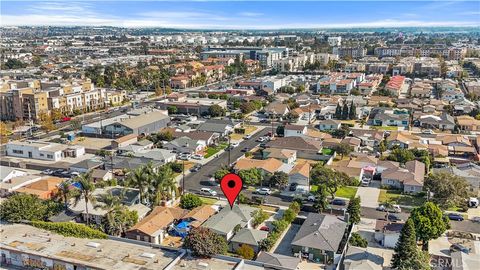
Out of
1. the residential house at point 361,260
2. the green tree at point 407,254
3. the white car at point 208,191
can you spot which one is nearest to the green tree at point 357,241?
the residential house at point 361,260

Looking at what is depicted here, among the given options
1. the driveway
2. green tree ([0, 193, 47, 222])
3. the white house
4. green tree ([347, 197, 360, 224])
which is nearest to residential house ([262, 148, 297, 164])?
the driveway

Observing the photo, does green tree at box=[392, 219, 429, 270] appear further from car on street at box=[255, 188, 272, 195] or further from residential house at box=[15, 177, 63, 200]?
residential house at box=[15, 177, 63, 200]

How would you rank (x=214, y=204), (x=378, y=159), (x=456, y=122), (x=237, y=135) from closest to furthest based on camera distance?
1. (x=214, y=204)
2. (x=378, y=159)
3. (x=237, y=135)
4. (x=456, y=122)

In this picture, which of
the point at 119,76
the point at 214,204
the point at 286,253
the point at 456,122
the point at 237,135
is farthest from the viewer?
the point at 119,76

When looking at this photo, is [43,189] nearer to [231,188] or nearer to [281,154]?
[231,188]

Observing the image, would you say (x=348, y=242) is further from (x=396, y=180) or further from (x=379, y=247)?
(x=396, y=180)

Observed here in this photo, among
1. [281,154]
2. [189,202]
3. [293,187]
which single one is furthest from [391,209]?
[189,202]

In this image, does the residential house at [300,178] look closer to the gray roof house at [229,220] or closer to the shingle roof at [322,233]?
the gray roof house at [229,220]

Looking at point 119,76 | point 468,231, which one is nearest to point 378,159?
point 468,231
